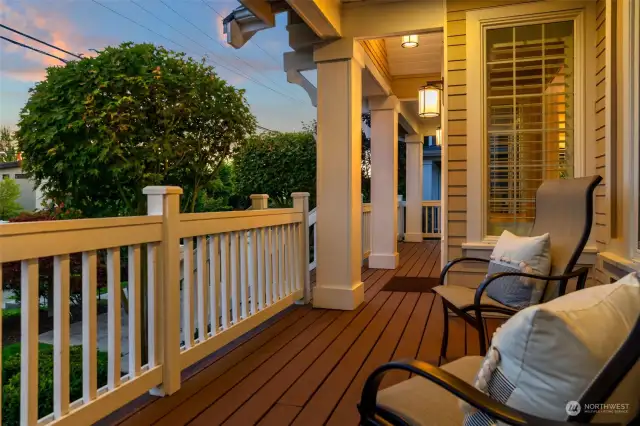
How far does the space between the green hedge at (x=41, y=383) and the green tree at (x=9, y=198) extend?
208cm

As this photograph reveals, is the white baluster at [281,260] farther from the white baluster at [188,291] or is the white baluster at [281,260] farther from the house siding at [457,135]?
the house siding at [457,135]

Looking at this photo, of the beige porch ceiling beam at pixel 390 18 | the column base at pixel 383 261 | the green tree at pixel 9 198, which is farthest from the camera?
the column base at pixel 383 261

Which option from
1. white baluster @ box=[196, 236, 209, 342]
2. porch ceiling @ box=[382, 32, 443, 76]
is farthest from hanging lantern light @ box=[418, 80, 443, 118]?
white baluster @ box=[196, 236, 209, 342]

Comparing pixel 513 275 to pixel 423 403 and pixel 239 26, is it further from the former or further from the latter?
pixel 239 26

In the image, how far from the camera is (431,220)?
429 inches

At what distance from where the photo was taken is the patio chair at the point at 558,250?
2381 millimetres

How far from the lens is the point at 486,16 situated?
3607mm

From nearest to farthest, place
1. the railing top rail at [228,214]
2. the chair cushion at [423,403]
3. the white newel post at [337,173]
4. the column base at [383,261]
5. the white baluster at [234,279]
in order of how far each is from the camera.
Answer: the chair cushion at [423,403] < the railing top rail at [228,214] < the white baluster at [234,279] < the white newel post at [337,173] < the column base at [383,261]

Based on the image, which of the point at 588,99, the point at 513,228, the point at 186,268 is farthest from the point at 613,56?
the point at 186,268

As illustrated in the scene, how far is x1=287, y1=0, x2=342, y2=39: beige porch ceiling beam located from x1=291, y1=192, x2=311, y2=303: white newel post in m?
1.46

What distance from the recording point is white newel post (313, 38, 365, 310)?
4.05m

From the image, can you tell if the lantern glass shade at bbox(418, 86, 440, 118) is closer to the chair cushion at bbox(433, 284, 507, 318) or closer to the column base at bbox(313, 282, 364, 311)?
the column base at bbox(313, 282, 364, 311)

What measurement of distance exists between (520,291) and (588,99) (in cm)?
178

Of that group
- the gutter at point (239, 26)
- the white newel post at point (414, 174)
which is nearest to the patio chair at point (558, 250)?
the gutter at point (239, 26)
